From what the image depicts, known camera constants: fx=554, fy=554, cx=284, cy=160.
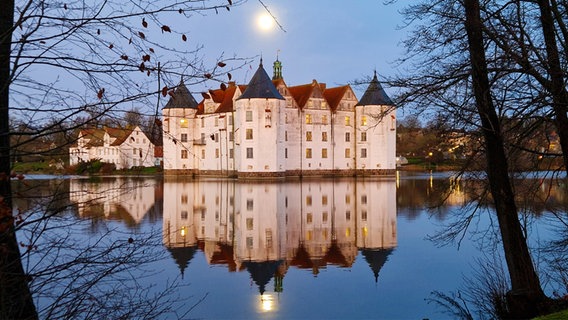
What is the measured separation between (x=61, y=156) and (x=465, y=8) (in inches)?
227

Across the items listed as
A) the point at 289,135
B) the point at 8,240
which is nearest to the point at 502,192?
the point at 8,240

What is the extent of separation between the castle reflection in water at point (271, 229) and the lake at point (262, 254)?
0.04m

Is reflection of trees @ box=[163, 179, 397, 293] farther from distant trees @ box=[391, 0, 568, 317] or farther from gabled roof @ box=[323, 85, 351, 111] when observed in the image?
gabled roof @ box=[323, 85, 351, 111]

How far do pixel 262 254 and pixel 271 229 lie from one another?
3.93 m

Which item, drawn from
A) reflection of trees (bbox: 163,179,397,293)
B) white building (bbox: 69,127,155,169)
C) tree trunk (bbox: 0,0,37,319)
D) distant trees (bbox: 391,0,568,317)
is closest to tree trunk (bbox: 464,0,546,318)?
distant trees (bbox: 391,0,568,317)

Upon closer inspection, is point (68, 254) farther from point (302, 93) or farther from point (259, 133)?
point (302, 93)

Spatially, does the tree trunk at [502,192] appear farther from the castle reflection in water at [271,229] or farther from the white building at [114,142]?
the white building at [114,142]

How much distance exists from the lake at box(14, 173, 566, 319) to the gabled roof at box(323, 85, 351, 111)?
3625 cm

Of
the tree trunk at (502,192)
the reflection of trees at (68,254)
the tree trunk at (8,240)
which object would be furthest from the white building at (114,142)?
the tree trunk at (502,192)

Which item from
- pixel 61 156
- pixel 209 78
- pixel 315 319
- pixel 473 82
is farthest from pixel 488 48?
pixel 61 156

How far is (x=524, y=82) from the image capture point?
7.21 m

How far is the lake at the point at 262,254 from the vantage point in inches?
209

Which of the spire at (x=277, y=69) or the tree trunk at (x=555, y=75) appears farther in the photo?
the spire at (x=277, y=69)

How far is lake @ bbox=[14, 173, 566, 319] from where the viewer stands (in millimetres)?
5309
